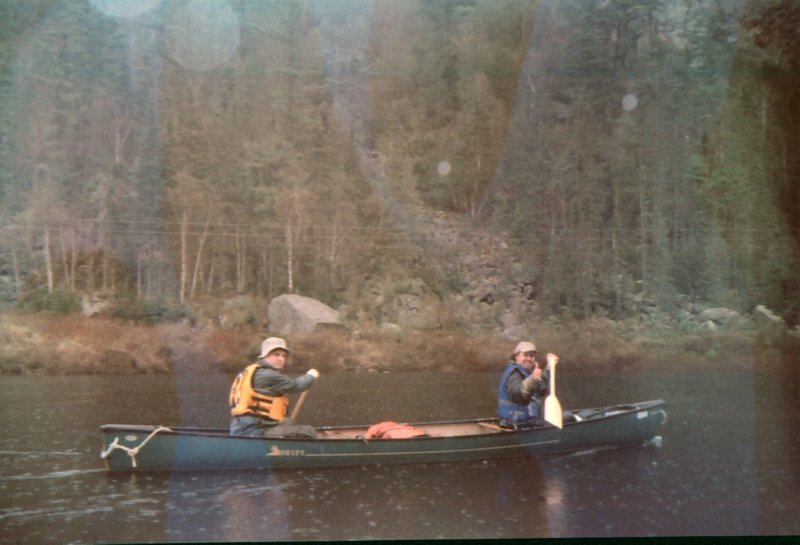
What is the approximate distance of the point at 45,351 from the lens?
9.77 m

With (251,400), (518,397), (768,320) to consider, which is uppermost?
(768,320)

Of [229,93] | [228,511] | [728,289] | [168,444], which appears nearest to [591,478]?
[228,511]

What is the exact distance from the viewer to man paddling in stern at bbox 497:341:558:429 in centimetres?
756

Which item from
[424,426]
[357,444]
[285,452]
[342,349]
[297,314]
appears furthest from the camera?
[342,349]

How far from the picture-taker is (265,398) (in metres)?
7.11

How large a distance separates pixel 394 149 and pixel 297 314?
2351mm

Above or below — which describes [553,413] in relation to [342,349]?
below

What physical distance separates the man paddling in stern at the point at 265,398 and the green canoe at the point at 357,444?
169mm

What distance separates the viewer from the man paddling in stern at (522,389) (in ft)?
24.8

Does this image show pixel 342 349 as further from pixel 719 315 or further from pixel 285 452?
pixel 719 315

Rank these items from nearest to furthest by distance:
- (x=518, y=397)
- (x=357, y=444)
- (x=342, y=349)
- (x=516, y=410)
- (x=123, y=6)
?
(x=357, y=444), (x=518, y=397), (x=516, y=410), (x=123, y=6), (x=342, y=349)

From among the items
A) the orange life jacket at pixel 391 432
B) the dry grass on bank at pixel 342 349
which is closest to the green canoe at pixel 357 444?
the orange life jacket at pixel 391 432

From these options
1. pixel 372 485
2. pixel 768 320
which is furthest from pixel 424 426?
pixel 768 320

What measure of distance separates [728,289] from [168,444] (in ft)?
24.1
